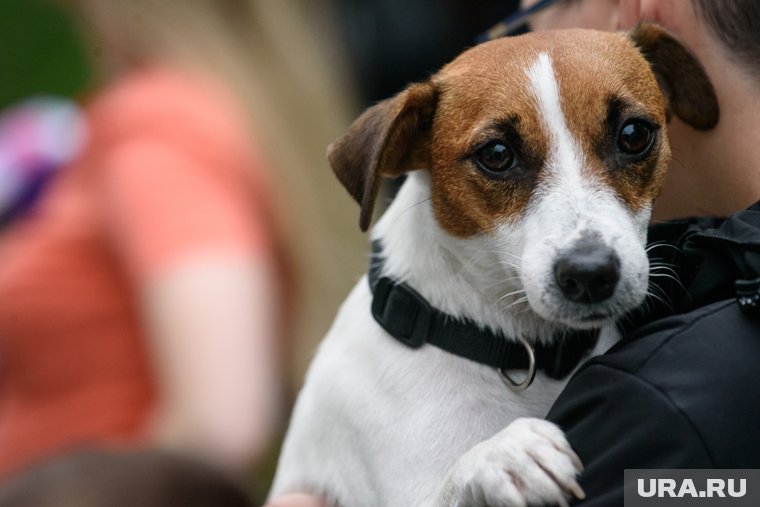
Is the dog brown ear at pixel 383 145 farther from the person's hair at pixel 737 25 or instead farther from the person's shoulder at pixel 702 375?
the person's shoulder at pixel 702 375

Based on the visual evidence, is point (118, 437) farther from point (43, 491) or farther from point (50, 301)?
point (43, 491)

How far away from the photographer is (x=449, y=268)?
216 centimetres

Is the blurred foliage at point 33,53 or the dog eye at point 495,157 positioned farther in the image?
the blurred foliage at point 33,53

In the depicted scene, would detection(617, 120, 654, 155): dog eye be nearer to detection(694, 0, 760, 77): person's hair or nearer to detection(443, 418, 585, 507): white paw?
detection(694, 0, 760, 77): person's hair

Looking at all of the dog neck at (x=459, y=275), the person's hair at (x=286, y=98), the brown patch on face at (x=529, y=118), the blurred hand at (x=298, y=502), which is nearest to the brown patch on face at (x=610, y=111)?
the brown patch on face at (x=529, y=118)

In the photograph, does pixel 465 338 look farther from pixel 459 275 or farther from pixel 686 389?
pixel 686 389

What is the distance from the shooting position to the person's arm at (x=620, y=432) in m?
1.46

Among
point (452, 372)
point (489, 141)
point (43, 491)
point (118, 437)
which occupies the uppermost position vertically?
point (489, 141)

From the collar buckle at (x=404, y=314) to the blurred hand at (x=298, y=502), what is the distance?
0.46 metres

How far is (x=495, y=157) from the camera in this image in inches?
81.3

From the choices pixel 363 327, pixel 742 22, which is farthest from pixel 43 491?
pixel 742 22

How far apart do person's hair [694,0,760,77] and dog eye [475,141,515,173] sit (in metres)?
0.45

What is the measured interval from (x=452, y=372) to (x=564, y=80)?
0.61 metres

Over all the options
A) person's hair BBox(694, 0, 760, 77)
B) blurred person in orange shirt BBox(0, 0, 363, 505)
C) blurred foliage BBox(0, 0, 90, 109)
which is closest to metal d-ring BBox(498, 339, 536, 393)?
person's hair BBox(694, 0, 760, 77)
